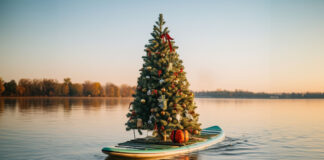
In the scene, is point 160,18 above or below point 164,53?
above

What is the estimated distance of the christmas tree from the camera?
1762 centimetres

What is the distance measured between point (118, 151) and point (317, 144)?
14.8 m

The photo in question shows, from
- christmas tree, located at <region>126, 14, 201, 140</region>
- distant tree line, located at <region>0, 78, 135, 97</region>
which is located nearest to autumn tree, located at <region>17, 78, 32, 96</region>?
distant tree line, located at <region>0, 78, 135, 97</region>

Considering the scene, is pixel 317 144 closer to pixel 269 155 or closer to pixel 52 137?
pixel 269 155

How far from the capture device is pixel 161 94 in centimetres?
1772

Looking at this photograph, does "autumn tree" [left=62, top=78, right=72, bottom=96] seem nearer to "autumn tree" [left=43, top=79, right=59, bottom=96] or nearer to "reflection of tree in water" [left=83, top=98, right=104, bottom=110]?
"autumn tree" [left=43, top=79, right=59, bottom=96]

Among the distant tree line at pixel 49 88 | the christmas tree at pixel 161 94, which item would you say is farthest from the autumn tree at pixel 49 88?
the christmas tree at pixel 161 94

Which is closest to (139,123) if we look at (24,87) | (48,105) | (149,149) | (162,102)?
(162,102)

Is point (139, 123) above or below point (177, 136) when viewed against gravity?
above

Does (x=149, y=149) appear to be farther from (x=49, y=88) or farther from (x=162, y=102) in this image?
(x=49, y=88)

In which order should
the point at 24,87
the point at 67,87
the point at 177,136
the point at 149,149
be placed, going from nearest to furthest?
the point at 149,149, the point at 177,136, the point at 24,87, the point at 67,87

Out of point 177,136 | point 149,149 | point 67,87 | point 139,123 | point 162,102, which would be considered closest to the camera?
point 149,149

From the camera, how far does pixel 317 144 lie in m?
22.2

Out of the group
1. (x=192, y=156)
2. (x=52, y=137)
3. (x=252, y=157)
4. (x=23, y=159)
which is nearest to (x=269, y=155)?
(x=252, y=157)
